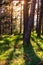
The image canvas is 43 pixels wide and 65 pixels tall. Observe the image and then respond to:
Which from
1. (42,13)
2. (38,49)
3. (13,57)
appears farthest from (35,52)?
(42,13)

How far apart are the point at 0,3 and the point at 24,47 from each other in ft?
33.8

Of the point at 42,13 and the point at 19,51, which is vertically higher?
the point at 42,13

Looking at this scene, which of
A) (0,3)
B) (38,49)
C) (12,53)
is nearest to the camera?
(12,53)

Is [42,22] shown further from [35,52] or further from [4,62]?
[4,62]

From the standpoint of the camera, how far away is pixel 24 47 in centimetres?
1027

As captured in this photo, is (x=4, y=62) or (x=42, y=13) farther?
(x=42, y=13)

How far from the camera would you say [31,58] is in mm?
8211

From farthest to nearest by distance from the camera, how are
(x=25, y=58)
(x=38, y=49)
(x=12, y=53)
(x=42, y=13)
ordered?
(x=42, y=13), (x=38, y=49), (x=12, y=53), (x=25, y=58)

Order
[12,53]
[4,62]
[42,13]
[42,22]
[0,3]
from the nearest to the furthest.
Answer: [4,62]
[12,53]
[42,13]
[42,22]
[0,3]

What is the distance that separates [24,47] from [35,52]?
1147 millimetres

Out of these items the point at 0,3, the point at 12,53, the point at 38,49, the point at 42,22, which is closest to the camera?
the point at 12,53

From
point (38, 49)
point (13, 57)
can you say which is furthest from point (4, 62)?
point (38, 49)

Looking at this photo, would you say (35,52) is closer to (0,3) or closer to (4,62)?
(4,62)

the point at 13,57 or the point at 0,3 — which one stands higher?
the point at 0,3
